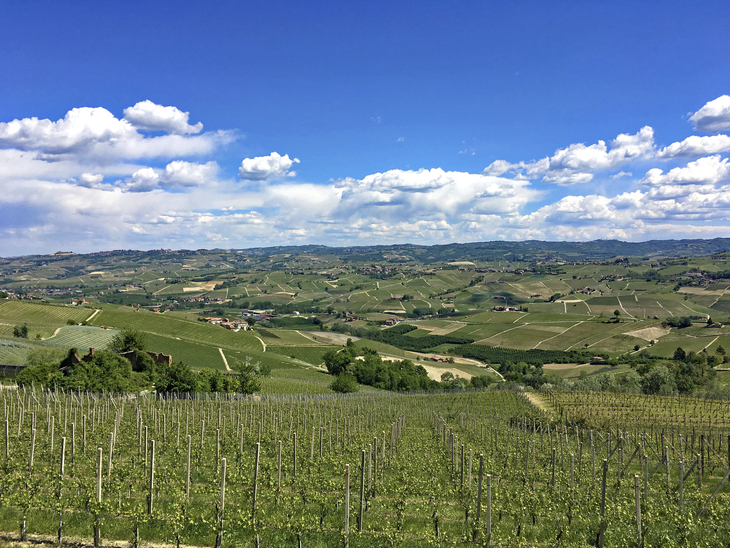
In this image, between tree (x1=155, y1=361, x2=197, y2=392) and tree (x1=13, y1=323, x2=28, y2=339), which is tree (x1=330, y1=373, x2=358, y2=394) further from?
tree (x1=13, y1=323, x2=28, y2=339)

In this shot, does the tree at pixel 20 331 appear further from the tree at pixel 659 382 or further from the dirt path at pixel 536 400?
the tree at pixel 659 382

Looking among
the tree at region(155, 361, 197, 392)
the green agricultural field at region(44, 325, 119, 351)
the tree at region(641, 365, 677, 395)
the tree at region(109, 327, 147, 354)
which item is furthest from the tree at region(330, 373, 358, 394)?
the tree at region(641, 365, 677, 395)

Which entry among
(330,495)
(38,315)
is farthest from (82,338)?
(330,495)

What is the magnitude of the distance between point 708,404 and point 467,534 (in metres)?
55.2

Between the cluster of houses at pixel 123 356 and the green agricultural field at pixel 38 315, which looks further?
the green agricultural field at pixel 38 315

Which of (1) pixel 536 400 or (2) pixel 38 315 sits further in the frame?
(2) pixel 38 315

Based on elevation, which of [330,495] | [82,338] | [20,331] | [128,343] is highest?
A: [330,495]

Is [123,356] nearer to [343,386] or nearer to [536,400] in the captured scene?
[343,386]

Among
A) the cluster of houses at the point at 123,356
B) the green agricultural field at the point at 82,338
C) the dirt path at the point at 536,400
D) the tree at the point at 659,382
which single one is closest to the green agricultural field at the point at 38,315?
the green agricultural field at the point at 82,338

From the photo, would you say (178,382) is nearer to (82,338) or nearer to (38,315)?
(82,338)

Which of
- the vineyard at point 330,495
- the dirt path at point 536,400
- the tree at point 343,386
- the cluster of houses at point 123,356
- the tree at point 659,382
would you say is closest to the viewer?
the vineyard at point 330,495

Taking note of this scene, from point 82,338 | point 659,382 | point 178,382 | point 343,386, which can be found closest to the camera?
point 178,382

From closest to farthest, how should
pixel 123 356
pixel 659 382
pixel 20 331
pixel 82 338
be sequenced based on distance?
pixel 123 356 < pixel 659 382 < pixel 82 338 < pixel 20 331

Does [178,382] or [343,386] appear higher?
[178,382]
